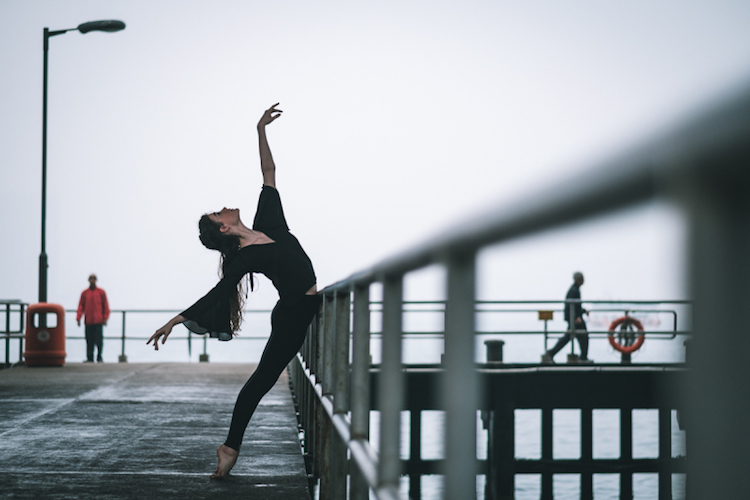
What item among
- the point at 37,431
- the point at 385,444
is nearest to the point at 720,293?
the point at 385,444

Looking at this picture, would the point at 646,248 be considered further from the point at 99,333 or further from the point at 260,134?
the point at 99,333

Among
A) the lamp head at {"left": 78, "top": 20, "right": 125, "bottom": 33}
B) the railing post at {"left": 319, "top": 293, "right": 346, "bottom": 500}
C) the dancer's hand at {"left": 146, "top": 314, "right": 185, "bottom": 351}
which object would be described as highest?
the lamp head at {"left": 78, "top": 20, "right": 125, "bottom": 33}

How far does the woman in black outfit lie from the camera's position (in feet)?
12.5

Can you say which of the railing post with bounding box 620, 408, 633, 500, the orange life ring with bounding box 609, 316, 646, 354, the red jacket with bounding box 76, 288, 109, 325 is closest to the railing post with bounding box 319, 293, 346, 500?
the railing post with bounding box 620, 408, 633, 500

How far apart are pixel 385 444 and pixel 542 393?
12.4m

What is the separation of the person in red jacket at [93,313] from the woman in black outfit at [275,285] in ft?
39.7

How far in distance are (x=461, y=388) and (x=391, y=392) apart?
0.57 metres

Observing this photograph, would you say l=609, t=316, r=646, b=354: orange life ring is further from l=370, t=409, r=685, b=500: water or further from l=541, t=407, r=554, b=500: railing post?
l=541, t=407, r=554, b=500: railing post

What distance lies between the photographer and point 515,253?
0.93 metres

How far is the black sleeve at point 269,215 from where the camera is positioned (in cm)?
396

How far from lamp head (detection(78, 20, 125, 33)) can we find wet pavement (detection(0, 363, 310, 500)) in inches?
268

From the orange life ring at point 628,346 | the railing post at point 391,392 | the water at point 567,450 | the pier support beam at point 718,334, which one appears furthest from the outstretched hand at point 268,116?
the orange life ring at point 628,346

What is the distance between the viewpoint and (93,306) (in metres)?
15.2

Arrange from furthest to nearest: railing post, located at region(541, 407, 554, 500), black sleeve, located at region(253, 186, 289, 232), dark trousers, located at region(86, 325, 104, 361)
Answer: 1. dark trousers, located at region(86, 325, 104, 361)
2. railing post, located at region(541, 407, 554, 500)
3. black sleeve, located at region(253, 186, 289, 232)
